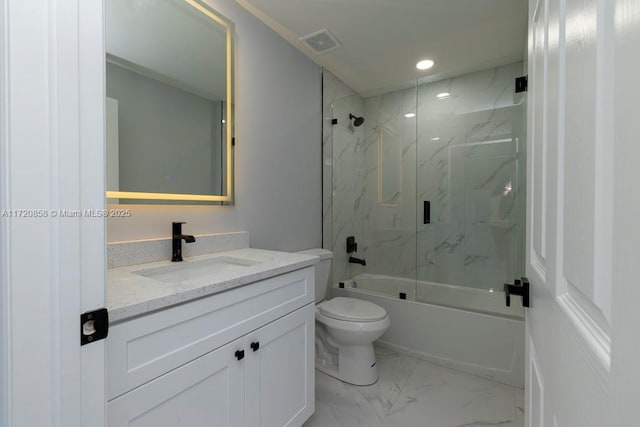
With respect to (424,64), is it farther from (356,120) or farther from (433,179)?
(433,179)

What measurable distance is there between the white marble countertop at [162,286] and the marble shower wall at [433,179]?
1372 mm

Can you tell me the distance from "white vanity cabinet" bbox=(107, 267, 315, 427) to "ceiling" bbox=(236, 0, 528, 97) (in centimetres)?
157

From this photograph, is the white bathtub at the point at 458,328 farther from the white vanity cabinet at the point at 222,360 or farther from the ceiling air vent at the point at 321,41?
the ceiling air vent at the point at 321,41

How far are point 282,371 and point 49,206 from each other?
42.7 inches

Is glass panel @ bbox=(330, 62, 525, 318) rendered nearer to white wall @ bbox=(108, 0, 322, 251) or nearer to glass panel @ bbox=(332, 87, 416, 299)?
glass panel @ bbox=(332, 87, 416, 299)

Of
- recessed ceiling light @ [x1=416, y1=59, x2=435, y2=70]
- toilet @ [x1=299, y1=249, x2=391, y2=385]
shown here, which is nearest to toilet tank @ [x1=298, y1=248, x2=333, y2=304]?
toilet @ [x1=299, y1=249, x2=391, y2=385]

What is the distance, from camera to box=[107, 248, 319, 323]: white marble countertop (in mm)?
727

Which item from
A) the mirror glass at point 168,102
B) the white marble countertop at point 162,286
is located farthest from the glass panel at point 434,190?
the white marble countertop at point 162,286

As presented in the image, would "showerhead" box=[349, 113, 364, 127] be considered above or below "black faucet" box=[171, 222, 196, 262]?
above

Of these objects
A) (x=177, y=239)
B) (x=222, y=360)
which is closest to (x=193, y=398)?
(x=222, y=360)

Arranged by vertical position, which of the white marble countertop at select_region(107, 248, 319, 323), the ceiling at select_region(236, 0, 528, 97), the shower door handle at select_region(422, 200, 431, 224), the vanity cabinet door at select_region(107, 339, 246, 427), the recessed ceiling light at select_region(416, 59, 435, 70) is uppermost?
the recessed ceiling light at select_region(416, 59, 435, 70)

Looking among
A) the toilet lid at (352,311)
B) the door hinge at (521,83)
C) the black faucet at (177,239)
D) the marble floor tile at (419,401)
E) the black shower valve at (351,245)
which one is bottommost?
the marble floor tile at (419,401)

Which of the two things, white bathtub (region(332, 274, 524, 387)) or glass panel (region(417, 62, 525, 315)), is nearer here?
white bathtub (region(332, 274, 524, 387))

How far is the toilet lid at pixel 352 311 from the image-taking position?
1809mm
